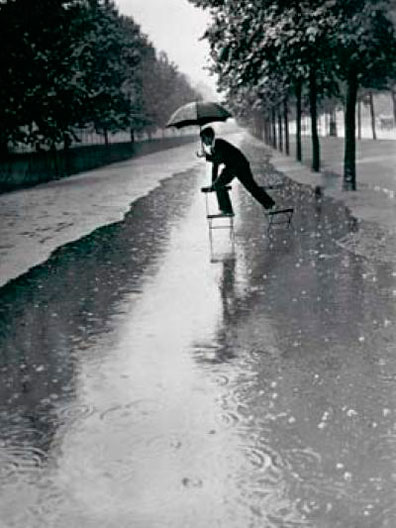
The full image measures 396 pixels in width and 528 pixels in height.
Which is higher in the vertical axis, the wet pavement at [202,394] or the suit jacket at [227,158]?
the suit jacket at [227,158]

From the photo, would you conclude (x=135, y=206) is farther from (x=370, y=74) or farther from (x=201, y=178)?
(x=201, y=178)

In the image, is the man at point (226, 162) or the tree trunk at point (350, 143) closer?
the man at point (226, 162)

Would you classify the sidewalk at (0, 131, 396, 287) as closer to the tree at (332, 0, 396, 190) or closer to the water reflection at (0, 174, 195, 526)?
the water reflection at (0, 174, 195, 526)

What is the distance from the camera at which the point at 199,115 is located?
54.0 ft

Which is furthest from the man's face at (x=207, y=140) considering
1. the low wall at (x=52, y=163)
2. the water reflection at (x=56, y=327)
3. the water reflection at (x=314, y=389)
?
the low wall at (x=52, y=163)

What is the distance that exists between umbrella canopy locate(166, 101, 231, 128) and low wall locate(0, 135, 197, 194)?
2041cm

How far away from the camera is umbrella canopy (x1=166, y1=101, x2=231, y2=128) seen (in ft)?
53.9

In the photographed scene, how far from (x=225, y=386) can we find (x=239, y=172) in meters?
9.33

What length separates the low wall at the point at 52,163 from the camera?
37.5m

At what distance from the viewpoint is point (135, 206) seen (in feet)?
80.0

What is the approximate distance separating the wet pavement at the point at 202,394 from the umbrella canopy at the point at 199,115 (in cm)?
388

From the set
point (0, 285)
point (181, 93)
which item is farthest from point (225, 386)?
point (181, 93)

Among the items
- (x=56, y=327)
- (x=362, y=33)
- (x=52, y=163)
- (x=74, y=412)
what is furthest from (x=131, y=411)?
(x=52, y=163)

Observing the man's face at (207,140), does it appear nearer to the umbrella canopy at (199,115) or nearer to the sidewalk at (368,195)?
the umbrella canopy at (199,115)
